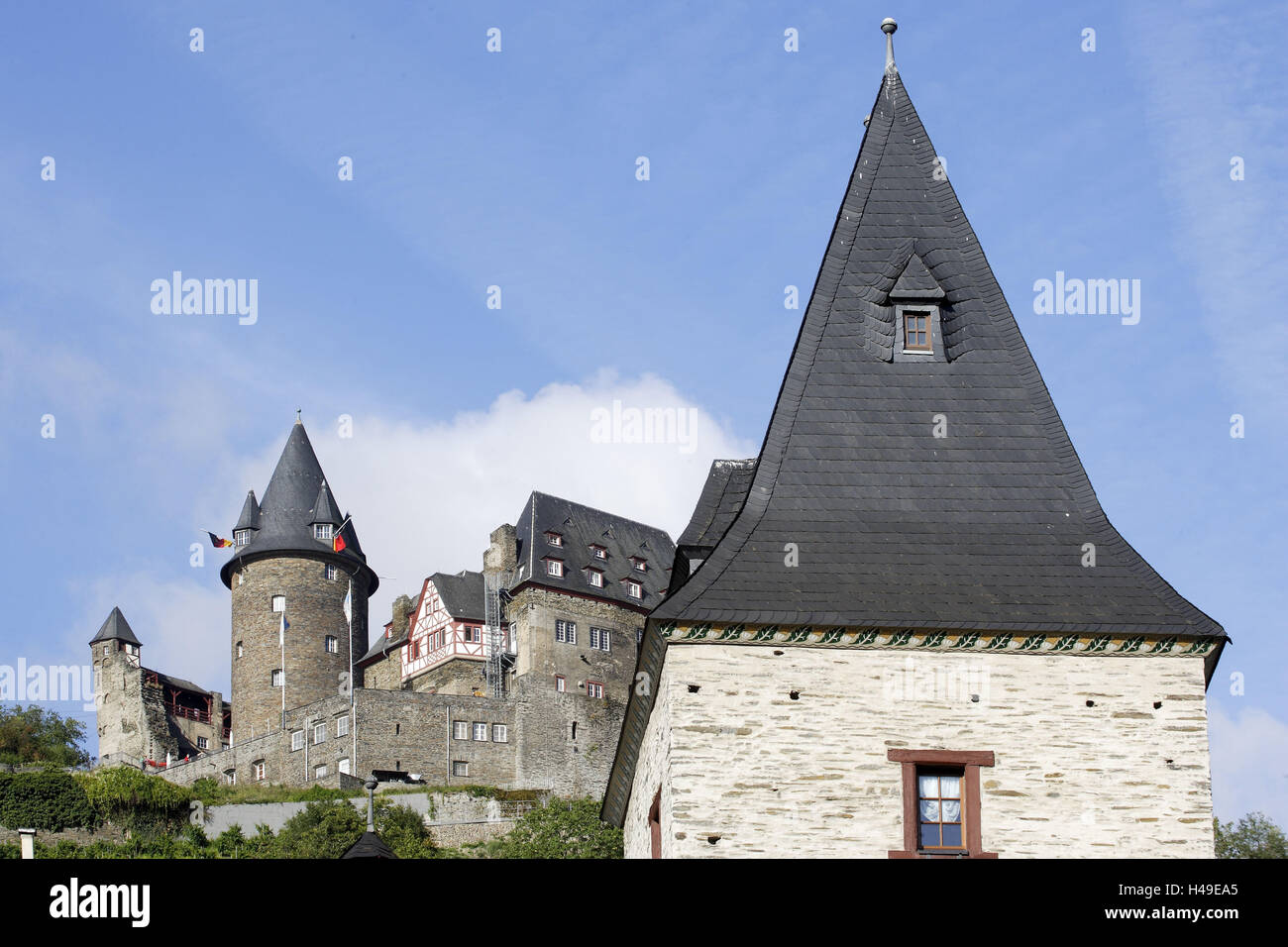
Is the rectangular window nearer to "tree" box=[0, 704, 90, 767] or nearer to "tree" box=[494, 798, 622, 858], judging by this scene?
"tree" box=[494, 798, 622, 858]

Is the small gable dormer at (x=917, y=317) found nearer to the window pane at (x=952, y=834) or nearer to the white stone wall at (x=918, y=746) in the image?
the white stone wall at (x=918, y=746)

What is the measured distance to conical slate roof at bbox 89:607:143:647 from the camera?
83438mm

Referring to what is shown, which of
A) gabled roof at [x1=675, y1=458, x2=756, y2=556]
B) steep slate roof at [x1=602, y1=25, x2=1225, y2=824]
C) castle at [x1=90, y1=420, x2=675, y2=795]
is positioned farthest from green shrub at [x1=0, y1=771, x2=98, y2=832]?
steep slate roof at [x1=602, y1=25, x2=1225, y2=824]

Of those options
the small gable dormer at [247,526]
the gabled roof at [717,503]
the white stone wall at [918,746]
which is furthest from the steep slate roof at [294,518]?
the white stone wall at [918,746]

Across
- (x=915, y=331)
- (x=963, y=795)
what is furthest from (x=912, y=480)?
(x=963, y=795)

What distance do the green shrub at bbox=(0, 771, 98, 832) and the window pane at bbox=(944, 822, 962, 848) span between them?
45270 millimetres

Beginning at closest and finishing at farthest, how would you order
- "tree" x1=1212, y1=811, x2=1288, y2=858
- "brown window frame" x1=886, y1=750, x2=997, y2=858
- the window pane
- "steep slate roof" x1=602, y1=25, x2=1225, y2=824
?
"brown window frame" x1=886, y1=750, x2=997, y2=858, the window pane, "steep slate roof" x1=602, y1=25, x2=1225, y2=824, "tree" x1=1212, y1=811, x2=1288, y2=858

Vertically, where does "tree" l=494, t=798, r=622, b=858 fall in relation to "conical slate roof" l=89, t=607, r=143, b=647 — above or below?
below

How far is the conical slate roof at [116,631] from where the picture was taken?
83438 mm

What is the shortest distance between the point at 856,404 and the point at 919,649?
2.79m

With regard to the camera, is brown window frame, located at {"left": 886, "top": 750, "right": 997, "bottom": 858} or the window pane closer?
brown window frame, located at {"left": 886, "top": 750, "right": 997, "bottom": 858}
